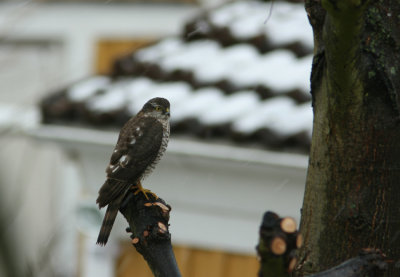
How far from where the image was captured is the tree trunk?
1843mm

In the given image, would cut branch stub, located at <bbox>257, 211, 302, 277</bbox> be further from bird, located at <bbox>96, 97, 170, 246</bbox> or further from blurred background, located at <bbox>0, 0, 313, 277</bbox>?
blurred background, located at <bbox>0, 0, 313, 277</bbox>

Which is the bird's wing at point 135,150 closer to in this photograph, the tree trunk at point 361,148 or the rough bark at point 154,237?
the rough bark at point 154,237

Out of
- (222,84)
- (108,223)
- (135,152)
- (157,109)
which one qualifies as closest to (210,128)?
(222,84)

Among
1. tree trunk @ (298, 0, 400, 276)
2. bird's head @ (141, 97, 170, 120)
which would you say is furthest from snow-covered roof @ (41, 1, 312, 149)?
tree trunk @ (298, 0, 400, 276)

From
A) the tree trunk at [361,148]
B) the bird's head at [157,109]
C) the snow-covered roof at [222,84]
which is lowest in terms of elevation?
the tree trunk at [361,148]

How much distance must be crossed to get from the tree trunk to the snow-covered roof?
2.67 meters

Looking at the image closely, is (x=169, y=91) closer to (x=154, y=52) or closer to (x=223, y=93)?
(x=223, y=93)

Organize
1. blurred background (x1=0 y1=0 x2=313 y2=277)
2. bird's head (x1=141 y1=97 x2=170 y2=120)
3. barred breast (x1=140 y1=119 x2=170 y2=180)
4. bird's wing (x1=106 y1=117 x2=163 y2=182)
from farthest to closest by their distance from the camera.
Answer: blurred background (x1=0 y1=0 x2=313 y2=277)
bird's head (x1=141 y1=97 x2=170 y2=120)
barred breast (x1=140 y1=119 x2=170 y2=180)
bird's wing (x1=106 y1=117 x2=163 y2=182)

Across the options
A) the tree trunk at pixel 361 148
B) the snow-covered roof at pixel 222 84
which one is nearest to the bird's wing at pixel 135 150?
the tree trunk at pixel 361 148

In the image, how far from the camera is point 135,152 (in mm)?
2857

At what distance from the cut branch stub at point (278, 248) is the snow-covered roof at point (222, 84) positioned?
2.85 metres

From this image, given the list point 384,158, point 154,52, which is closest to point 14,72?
point 154,52

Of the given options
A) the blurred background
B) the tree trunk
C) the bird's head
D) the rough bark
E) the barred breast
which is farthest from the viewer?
the blurred background

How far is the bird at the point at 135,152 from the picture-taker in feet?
8.32
